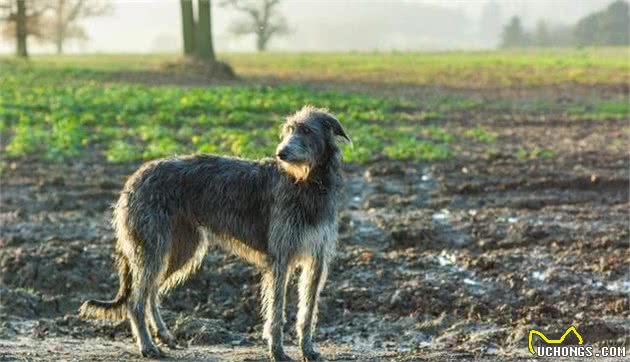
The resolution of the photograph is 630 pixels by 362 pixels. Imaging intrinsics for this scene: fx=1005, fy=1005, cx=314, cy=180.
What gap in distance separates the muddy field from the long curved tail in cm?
32

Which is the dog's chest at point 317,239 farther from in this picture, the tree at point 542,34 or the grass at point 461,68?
the tree at point 542,34

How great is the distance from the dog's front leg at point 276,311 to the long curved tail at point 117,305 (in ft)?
4.38

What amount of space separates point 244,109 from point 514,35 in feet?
124

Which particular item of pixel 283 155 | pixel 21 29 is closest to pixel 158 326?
pixel 283 155

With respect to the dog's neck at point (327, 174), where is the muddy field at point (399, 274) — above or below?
below

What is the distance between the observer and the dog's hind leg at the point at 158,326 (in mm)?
8750

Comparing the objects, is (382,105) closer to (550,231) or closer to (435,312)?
(550,231)

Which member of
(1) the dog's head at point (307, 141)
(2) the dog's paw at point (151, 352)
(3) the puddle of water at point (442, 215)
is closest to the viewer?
(1) the dog's head at point (307, 141)

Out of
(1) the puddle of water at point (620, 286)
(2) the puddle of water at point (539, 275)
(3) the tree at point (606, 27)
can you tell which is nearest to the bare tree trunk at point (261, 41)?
(3) the tree at point (606, 27)

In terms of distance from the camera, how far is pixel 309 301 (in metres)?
8.33

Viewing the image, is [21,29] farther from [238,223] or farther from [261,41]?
[238,223]

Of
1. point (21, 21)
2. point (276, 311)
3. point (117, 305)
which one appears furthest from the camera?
point (21, 21)

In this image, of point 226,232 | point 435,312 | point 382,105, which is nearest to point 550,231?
point 435,312

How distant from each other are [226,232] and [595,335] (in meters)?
3.41
